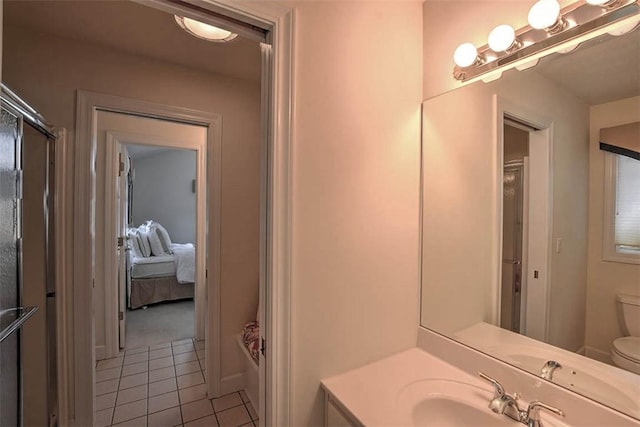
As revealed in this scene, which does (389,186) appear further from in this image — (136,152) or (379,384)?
(136,152)

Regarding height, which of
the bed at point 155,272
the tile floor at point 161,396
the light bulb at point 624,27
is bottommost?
the tile floor at point 161,396

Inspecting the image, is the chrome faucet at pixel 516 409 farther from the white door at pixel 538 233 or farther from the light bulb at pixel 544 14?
the light bulb at pixel 544 14

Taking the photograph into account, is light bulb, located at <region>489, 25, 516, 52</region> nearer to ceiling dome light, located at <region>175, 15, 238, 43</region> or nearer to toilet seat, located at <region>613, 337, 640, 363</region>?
toilet seat, located at <region>613, 337, 640, 363</region>

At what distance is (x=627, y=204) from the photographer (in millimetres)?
827

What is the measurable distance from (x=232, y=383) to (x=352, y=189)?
6.14 feet

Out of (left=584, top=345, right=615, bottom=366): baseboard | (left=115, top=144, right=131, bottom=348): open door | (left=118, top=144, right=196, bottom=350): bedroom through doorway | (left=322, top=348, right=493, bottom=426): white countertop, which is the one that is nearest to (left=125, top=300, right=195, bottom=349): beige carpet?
(left=118, top=144, right=196, bottom=350): bedroom through doorway

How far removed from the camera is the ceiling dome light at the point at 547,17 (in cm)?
88

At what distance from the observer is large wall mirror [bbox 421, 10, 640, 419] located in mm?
852

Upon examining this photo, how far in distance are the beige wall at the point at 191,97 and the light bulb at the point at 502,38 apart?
161cm

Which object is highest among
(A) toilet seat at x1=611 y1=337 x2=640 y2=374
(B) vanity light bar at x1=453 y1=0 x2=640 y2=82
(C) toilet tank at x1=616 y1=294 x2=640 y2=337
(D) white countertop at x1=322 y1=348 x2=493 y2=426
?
(B) vanity light bar at x1=453 y1=0 x2=640 y2=82

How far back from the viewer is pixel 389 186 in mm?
1217

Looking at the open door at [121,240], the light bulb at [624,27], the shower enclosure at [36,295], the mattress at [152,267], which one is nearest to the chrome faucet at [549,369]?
the light bulb at [624,27]

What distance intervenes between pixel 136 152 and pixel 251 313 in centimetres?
456

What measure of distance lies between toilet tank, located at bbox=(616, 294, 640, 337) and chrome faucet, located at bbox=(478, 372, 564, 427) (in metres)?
0.31
